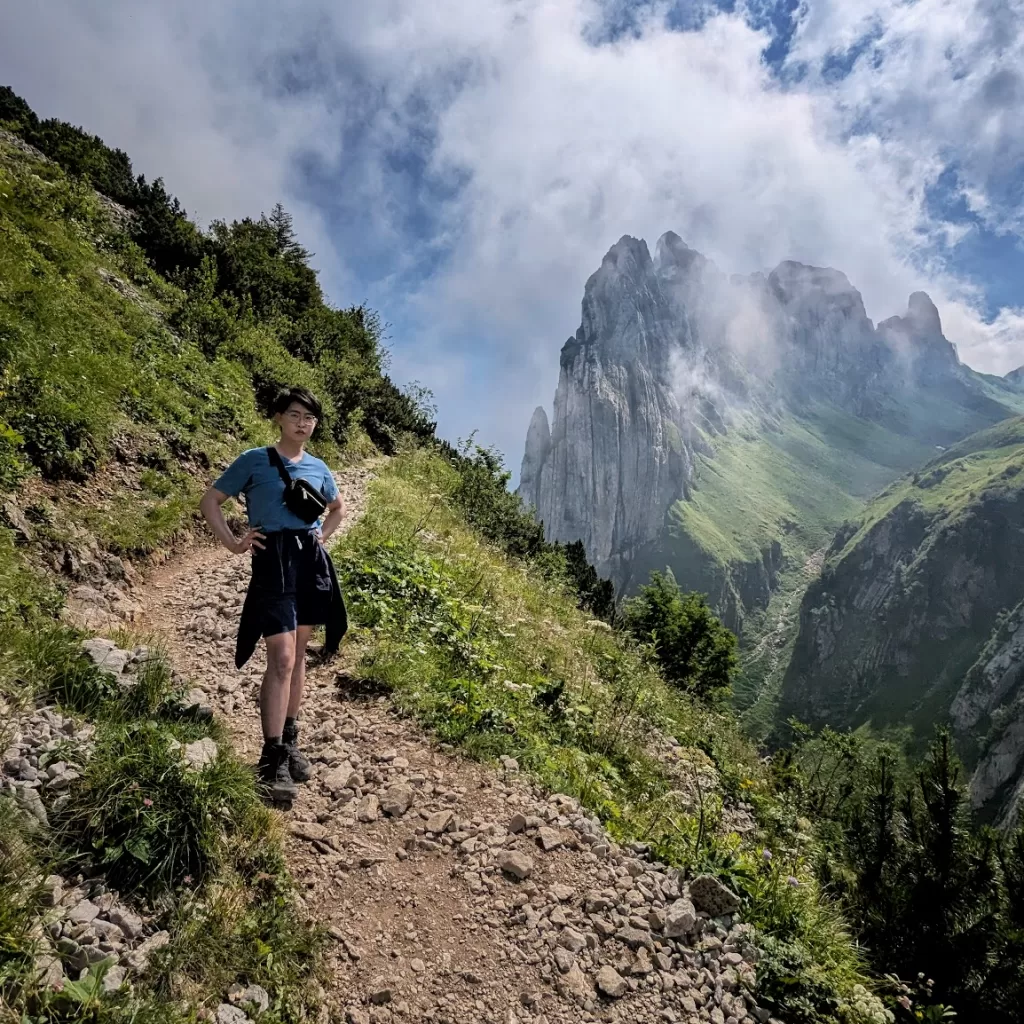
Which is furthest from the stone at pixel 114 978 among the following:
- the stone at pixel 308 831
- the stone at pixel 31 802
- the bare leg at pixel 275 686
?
the bare leg at pixel 275 686

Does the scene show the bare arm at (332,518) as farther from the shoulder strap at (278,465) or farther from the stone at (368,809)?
the stone at (368,809)

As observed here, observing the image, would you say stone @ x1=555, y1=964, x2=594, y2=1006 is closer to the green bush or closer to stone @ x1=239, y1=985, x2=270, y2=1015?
stone @ x1=239, y1=985, x2=270, y2=1015

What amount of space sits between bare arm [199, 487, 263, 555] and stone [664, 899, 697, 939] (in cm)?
397

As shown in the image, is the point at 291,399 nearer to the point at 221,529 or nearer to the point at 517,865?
the point at 221,529

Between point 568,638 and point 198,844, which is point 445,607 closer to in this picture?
point 568,638

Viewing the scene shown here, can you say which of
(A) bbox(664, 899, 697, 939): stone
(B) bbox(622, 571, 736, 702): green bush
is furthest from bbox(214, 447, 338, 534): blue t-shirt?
(B) bbox(622, 571, 736, 702): green bush

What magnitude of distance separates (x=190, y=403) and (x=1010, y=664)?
148m

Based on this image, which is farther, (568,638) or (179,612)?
(568,638)

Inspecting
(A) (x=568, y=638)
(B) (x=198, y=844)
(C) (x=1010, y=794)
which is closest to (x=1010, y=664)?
(C) (x=1010, y=794)

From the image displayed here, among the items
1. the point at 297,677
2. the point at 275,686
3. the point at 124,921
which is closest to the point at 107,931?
the point at 124,921

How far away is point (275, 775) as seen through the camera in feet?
14.3

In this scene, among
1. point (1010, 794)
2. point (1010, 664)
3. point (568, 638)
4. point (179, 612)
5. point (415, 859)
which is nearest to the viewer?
point (415, 859)

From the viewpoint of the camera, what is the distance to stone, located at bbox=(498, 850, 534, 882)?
14.0 ft

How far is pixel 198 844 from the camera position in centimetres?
331
